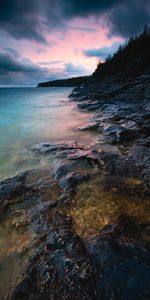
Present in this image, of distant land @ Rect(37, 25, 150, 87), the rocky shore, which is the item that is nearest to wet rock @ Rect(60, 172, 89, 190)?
the rocky shore

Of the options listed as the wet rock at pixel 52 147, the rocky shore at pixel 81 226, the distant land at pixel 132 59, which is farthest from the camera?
the distant land at pixel 132 59

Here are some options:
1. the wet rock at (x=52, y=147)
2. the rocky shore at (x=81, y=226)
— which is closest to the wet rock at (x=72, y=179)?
the rocky shore at (x=81, y=226)

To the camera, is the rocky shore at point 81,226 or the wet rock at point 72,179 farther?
the wet rock at point 72,179

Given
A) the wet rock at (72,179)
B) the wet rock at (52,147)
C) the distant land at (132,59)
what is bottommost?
the wet rock at (52,147)

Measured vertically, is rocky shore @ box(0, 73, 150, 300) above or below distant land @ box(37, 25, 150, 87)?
below

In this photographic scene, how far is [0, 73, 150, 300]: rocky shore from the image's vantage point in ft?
5.27

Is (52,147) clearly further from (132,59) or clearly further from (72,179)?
(132,59)

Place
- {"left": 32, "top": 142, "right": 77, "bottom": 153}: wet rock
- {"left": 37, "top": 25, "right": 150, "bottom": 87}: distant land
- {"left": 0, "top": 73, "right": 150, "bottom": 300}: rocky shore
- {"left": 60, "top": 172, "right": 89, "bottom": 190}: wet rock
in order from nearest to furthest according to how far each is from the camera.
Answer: {"left": 0, "top": 73, "right": 150, "bottom": 300}: rocky shore, {"left": 60, "top": 172, "right": 89, "bottom": 190}: wet rock, {"left": 32, "top": 142, "right": 77, "bottom": 153}: wet rock, {"left": 37, "top": 25, "right": 150, "bottom": 87}: distant land

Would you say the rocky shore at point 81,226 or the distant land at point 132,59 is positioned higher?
the distant land at point 132,59

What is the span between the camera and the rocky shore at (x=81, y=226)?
5.27ft

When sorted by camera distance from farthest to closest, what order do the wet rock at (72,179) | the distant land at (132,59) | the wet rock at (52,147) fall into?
1. the distant land at (132,59)
2. the wet rock at (52,147)
3. the wet rock at (72,179)

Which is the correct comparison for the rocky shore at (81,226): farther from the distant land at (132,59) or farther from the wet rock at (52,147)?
the distant land at (132,59)

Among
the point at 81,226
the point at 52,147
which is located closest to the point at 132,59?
the point at 52,147

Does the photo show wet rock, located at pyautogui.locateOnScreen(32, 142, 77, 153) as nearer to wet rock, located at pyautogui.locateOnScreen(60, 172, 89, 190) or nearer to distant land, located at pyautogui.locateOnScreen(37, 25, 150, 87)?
wet rock, located at pyautogui.locateOnScreen(60, 172, 89, 190)
